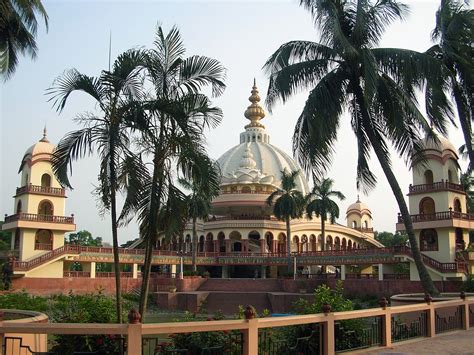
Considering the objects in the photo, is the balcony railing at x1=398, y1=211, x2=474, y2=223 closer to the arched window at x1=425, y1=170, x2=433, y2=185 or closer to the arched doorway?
the arched doorway

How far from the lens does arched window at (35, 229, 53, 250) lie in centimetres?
4012

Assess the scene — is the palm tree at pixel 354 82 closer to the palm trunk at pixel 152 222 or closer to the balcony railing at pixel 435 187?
the palm trunk at pixel 152 222

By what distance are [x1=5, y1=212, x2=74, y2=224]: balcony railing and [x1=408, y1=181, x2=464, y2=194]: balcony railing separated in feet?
82.2

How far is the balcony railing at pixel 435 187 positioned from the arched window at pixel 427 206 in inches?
28.9

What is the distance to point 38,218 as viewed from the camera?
39500 mm

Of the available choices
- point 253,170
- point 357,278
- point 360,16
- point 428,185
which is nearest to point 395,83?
point 360,16

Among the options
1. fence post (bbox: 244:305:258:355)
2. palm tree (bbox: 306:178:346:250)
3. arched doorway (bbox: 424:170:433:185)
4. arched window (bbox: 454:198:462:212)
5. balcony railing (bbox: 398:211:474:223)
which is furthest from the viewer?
palm tree (bbox: 306:178:346:250)

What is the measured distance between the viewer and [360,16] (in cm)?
1548

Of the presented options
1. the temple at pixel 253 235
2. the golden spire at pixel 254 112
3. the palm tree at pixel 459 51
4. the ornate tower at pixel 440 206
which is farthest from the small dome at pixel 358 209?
the palm tree at pixel 459 51

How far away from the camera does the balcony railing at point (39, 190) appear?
39.8m

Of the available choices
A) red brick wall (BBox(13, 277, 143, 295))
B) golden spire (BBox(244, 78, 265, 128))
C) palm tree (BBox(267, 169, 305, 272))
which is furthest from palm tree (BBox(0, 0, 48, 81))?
golden spire (BBox(244, 78, 265, 128))

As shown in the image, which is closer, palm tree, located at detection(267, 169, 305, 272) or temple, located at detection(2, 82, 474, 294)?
temple, located at detection(2, 82, 474, 294)

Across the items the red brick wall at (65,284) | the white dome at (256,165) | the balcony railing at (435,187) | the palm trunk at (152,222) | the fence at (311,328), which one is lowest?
the red brick wall at (65,284)

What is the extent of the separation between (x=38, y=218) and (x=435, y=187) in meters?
27.9
